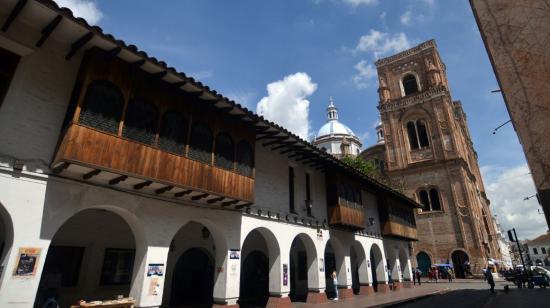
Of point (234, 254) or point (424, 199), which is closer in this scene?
point (234, 254)

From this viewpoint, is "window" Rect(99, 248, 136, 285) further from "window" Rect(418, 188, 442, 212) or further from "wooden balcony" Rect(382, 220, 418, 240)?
"window" Rect(418, 188, 442, 212)

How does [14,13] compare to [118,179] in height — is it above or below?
above

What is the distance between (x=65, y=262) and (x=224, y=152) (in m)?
5.77

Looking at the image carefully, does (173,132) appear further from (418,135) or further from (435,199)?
(418,135)

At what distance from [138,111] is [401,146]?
37020 millimetres

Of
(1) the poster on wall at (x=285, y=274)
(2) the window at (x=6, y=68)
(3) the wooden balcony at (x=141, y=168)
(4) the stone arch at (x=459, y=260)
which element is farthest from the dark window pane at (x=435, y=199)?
(2) the window at (x=6, y=68)

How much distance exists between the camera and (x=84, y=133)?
6.86 meters

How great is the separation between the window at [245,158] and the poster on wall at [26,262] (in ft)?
18.8

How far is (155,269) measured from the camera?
8453mm

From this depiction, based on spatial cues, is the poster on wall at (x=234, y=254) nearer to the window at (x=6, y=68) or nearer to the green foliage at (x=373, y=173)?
the window at (x=6, y=68)

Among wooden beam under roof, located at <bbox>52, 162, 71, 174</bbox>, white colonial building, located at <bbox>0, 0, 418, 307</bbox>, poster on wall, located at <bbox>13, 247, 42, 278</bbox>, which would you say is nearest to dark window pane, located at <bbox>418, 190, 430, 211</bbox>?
white colonial building, located at <bbox>0, 0, 418, 307</bbox>

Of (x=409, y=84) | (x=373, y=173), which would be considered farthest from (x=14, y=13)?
(x=409, y=84)

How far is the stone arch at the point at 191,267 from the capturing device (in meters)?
12.0

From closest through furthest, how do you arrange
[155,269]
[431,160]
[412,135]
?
[155,269] < [431,160] < [412,135]
